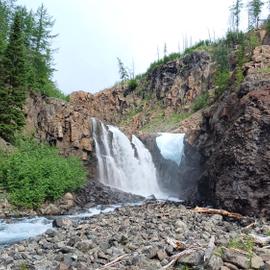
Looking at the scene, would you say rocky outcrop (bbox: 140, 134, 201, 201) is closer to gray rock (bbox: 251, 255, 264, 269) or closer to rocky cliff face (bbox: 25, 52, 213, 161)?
rocky cliff face (bbox: 25, 52, 213, 161)

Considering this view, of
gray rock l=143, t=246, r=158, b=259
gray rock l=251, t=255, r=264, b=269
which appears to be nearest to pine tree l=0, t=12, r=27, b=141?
gray rock l=143, t=246, r=158, b=259

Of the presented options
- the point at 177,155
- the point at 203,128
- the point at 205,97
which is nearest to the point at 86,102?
the point at 205,97

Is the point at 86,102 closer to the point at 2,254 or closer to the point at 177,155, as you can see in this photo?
the point at 177,155

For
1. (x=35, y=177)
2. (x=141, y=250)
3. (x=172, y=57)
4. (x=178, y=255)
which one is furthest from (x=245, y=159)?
(x=172, y=57)

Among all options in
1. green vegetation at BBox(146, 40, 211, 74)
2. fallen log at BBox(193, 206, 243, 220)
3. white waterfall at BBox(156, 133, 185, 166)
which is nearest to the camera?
fallen log at BBox(193, 206, 243, 220)

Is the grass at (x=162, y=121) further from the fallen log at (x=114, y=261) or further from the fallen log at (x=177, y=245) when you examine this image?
the fallen log at (x=114, y=261)

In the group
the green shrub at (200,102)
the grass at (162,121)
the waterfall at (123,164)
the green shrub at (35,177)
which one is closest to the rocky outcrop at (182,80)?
the grass at (162,121)

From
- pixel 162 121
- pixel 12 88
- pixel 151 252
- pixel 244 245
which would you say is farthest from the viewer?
pixel 162 121

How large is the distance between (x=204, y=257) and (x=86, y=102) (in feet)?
224

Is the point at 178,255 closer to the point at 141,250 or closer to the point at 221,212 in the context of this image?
the point at 141,250

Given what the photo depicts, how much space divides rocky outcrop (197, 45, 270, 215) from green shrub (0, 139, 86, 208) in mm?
10008

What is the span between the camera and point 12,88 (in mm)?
33219

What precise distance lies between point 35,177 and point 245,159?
540 inches

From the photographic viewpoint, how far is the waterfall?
38594 millimetres
